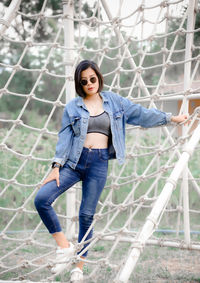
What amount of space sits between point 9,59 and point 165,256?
4.40 meters

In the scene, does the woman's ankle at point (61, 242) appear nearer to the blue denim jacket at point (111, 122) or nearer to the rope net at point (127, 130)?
the rope net at point (127, 130)

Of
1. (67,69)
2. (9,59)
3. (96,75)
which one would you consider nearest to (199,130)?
(96,75)

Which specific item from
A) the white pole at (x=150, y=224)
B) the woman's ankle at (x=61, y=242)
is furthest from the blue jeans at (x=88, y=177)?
the white pole at (x=150, y=224)

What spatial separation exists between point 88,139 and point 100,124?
72 mm

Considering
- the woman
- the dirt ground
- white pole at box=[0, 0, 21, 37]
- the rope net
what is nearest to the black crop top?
the woman

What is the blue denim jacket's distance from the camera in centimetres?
151

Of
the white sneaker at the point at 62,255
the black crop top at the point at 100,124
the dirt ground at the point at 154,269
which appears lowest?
the dirt ground at the point at 154,269

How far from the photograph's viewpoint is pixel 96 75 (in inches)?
61.4

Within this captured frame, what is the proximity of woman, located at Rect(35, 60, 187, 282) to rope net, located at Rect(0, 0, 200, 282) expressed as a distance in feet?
0.33

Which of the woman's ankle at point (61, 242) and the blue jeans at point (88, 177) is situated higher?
the blue jeans at point (88, 177)

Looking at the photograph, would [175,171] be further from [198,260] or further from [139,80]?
[198,260]

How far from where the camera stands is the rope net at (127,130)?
1847 mm

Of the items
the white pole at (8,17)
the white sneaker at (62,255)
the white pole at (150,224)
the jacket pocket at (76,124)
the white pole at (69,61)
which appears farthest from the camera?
the white pole at (69,61)

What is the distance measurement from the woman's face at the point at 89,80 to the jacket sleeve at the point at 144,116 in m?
0.13
